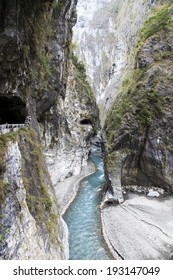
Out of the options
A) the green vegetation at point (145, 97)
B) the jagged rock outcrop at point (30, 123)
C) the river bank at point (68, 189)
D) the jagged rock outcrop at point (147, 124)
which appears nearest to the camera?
the jagged rock outcrop at point (30, 123)

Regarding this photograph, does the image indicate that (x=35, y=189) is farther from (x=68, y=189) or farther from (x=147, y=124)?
(x=147, y=124)

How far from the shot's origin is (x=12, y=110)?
71.5ft

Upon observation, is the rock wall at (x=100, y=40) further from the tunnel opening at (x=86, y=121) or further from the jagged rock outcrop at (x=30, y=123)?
the jagged rock outcrop at (x=30, y=123)

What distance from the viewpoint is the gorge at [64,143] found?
1196 centimetres

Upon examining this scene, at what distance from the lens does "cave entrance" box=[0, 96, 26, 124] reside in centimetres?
2003

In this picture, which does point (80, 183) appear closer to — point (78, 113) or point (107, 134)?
point (107, 134)

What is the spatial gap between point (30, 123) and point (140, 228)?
13.4 meters

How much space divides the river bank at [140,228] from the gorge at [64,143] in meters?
0.08

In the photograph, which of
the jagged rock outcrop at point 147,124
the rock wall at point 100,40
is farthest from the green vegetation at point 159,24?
the rock wall at point 100,40

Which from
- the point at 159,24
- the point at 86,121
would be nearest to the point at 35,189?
the point at 159,24

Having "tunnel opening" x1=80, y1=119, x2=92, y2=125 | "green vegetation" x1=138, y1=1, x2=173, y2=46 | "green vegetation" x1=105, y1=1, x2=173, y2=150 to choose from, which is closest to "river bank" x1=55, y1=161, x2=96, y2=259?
"green vegetation" x1=105, y1=1, x2=173, y2=150

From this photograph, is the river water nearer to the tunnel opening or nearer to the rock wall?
the tunnel opening

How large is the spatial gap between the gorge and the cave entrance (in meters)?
0.11
